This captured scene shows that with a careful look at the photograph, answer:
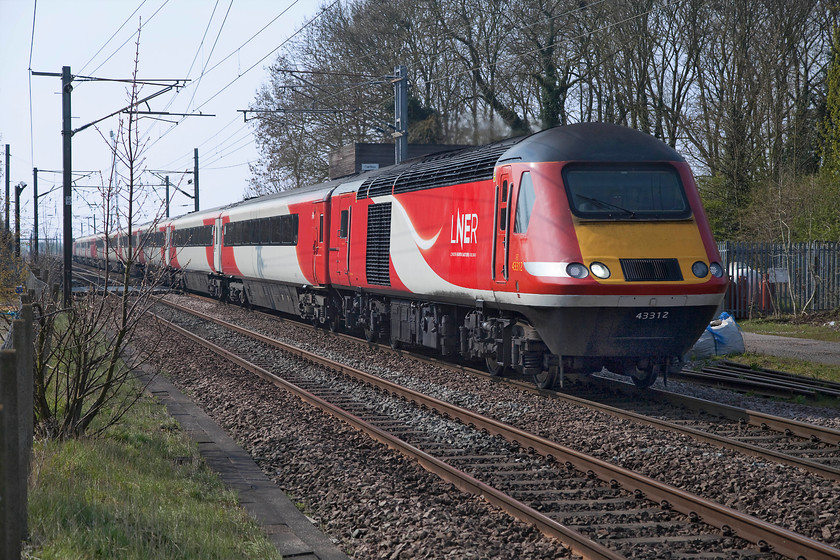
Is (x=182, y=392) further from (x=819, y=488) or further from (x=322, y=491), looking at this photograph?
(x=819, y=488)

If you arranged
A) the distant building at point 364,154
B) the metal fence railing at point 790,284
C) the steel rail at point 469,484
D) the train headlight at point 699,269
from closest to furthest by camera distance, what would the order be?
the steel rail at point 469,484 < the train headlight at point 699,269 < the metal fence railing at point 790,284 < the distant building at point 364,154

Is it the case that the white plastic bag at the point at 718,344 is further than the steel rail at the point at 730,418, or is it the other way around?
the white plastic bag at the point at 718,344

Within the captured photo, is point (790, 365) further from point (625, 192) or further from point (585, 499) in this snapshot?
point (585, 499)

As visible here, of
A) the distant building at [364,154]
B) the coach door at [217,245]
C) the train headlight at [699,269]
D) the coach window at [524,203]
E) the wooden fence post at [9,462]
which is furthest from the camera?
the distant building at [364,154]

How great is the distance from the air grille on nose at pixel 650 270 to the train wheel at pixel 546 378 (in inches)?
59.2

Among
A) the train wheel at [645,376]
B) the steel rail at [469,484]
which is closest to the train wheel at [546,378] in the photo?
the train wheel at [645,376]

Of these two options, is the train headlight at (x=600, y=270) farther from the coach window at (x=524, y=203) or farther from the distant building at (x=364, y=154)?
the distant building at (x=364, y=154)

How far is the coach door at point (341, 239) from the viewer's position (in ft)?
54.0

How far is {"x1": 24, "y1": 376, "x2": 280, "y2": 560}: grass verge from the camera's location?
4.86 metres

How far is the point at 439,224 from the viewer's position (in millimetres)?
12453

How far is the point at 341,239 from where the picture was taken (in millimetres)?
16812

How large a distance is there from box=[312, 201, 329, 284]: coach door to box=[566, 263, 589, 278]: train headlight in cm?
890

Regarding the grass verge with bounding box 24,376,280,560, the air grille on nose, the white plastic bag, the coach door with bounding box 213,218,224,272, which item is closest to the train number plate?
the air grille on nose

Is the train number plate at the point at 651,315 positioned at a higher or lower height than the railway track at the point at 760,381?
higher
